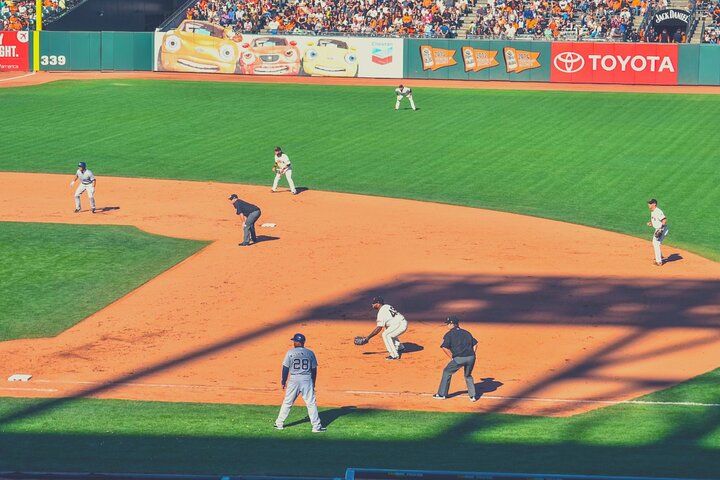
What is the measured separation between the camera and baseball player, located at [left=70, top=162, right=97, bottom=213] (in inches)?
1378

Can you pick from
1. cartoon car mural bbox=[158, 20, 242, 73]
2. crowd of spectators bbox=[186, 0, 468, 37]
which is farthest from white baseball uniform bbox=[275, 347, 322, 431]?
crowd of spectators bbox=[186, 0, 468, 37]

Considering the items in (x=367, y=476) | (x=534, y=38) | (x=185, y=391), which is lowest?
(x=185, y=391)

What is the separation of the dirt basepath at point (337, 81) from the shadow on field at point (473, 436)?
36.6 metres

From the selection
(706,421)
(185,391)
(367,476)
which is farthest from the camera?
(185,391)

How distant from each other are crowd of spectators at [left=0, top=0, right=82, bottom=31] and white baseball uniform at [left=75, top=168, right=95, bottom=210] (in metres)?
38.4

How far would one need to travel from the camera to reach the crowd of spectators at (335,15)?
70.1 meters

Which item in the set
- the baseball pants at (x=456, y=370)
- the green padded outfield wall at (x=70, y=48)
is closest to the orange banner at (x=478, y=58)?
the green padded outfield wall at (x=70, y=48)

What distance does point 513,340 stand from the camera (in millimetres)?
24703

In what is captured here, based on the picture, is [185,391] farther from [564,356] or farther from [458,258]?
[458,258]

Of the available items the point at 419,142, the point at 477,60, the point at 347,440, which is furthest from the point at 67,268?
the point at 477,60

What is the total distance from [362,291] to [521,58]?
128 ft

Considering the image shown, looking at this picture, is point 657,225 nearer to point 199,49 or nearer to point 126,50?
point 199,49

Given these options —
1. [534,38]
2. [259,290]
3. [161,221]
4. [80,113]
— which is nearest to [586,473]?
[259,290]

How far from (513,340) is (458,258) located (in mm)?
6628
